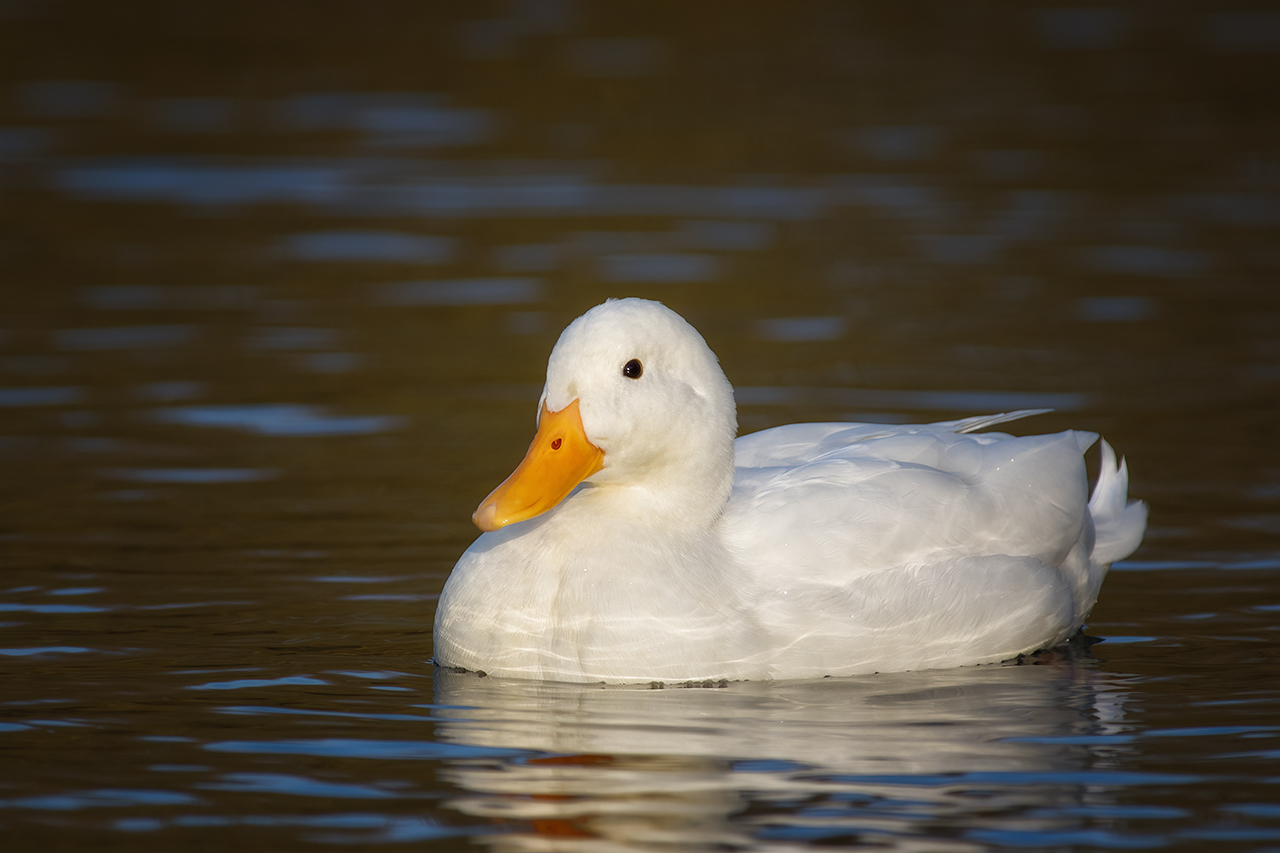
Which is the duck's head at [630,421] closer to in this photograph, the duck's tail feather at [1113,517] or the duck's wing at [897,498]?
the duck's wing at [897,498]

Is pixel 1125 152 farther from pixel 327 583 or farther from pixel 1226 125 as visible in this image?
pixel 327 583

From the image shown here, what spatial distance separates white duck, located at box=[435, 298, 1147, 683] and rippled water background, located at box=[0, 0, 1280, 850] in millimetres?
174

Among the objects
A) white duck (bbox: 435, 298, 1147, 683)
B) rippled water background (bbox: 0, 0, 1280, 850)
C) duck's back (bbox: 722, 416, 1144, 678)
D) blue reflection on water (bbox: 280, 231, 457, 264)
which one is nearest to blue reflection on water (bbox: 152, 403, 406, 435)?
rippled water background (bbox: 0, 0, 1280, 850)

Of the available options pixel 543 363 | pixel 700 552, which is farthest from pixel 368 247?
pixel 700 552

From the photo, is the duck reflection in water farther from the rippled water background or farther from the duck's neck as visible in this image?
the duck's neck

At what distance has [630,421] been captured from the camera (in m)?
6.94

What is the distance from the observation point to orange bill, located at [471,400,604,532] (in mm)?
6887

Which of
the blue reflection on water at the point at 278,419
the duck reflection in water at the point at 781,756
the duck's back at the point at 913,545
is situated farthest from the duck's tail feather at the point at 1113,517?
the blue reflection on water at the point at 278,419

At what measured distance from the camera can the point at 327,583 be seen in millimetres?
8523

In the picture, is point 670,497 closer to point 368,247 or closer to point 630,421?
point 630,421

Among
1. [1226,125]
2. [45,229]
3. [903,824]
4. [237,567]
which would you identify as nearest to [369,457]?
[237,567]

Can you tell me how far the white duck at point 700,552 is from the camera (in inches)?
274

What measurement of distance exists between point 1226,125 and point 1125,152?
2.05 metres

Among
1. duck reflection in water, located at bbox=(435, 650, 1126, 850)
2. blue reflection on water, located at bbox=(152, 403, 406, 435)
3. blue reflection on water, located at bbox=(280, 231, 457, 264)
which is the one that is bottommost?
duck reflection in water, located at bbox=(435, 650, 1126, 850)
